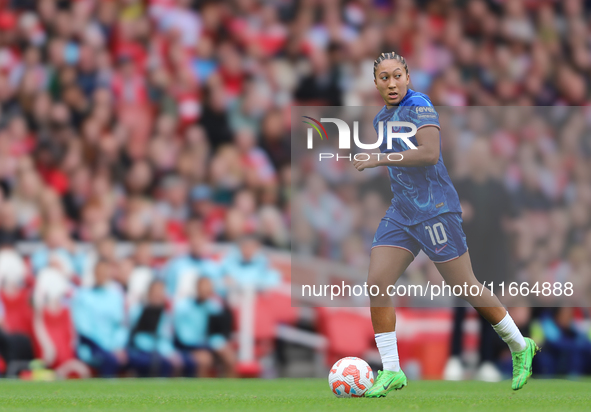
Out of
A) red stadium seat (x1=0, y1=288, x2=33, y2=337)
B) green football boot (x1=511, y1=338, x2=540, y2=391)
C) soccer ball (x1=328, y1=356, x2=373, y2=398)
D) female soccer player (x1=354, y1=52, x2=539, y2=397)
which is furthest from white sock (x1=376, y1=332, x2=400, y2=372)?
red stadium seat (x1=0, y1=288, x2=33, y2=337)

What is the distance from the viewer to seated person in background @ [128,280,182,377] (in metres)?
10.5

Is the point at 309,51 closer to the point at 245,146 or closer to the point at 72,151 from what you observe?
the point at 245,146

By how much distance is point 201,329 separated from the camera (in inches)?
427

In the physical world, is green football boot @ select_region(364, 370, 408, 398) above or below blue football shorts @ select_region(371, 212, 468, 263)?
below

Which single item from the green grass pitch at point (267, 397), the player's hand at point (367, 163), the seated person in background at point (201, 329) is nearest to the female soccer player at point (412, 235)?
the player's hand at point (367, 163)

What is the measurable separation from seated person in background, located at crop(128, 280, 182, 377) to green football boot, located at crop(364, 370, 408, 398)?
14.6 feet

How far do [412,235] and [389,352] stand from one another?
830mm

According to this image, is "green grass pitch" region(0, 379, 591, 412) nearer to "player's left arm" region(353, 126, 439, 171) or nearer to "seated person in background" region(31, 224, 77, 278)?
"player's left arm" region(353, 126, 439, 171)

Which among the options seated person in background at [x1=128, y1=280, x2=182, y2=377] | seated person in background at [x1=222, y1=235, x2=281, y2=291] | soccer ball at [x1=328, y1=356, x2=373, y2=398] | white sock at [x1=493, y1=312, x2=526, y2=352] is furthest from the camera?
seated person in background at [x1=222, y1=235, x2=281, y2=291]

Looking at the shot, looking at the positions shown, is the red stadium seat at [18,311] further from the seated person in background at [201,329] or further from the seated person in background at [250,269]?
the seated person in background at [250,269]

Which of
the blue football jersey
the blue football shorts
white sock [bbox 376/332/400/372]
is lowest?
white sock [bbox 376/332/400/372]

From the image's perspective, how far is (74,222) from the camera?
11.7 meters

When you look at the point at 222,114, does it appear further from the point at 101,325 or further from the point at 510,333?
the point at 510,333

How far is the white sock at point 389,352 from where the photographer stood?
665 centimetres
